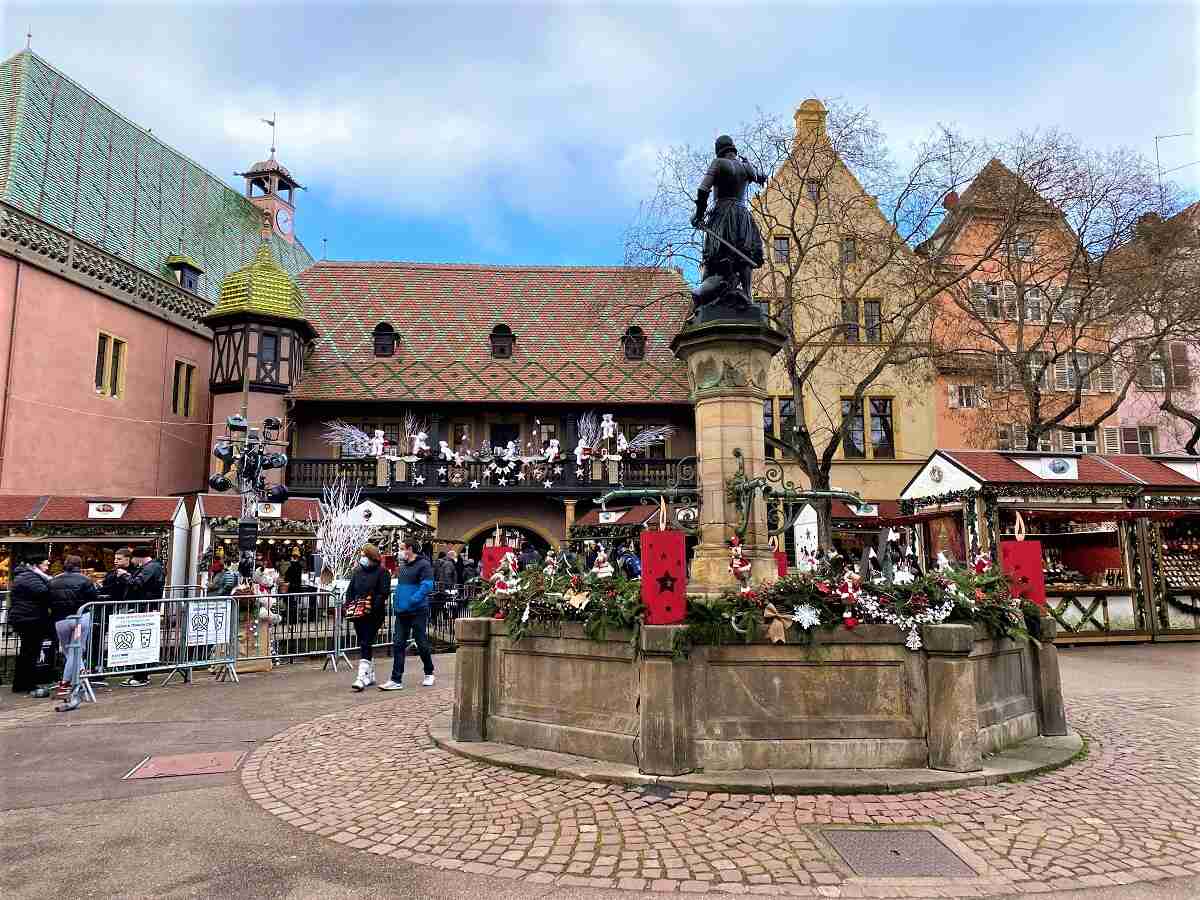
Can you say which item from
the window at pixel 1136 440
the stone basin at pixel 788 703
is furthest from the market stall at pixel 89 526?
the window at pixel 1136 440

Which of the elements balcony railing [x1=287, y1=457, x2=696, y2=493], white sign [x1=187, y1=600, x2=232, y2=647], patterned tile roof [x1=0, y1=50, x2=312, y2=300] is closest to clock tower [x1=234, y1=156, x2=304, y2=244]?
patterned tile roof [x1=0, y1=50, x2=312, y2=300]

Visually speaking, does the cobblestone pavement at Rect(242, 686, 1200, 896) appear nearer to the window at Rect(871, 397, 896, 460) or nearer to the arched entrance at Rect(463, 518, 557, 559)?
the arched entrance at Rect(463, 518, 557, 559)

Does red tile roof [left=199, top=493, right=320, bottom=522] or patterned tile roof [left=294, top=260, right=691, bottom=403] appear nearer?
red tile roof [left=199, top=493, right=320, bottom=522]

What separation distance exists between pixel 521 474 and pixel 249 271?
12750 mm

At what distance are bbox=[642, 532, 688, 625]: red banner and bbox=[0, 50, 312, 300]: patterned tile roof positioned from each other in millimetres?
25563

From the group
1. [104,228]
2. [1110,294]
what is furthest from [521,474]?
[1110,294]

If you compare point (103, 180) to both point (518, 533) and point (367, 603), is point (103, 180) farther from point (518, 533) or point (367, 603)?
point (367, 603)

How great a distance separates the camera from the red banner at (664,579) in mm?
5824

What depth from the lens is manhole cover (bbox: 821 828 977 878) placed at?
4148mm

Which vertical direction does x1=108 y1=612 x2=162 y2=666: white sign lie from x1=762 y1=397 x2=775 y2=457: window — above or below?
below

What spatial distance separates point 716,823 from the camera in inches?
190

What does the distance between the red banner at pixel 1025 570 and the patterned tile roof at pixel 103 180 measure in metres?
27.4

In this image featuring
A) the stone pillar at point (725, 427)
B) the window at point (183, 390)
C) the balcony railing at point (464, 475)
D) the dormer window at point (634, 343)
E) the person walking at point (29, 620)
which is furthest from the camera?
the dormer window at point (634, 343)

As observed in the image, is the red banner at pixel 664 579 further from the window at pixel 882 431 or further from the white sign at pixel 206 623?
the window at pixel 882 431
